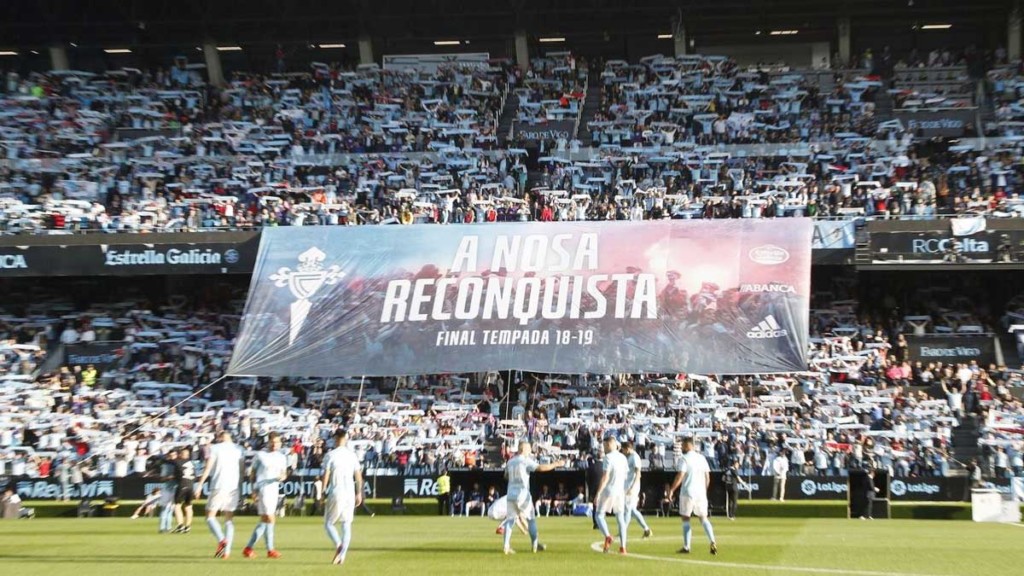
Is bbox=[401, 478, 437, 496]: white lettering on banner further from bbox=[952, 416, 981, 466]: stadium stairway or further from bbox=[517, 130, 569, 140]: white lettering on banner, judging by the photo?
bbox=[517, 130, 569, 140]: white lettering on banner

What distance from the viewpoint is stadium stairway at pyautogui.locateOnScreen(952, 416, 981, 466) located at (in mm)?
35725

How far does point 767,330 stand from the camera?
122 feet

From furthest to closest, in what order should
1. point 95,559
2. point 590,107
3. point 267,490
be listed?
point 590,107
point 95,559
point 267,490

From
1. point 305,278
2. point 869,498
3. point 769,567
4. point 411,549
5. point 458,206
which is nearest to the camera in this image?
point 769,567

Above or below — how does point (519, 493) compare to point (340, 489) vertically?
above

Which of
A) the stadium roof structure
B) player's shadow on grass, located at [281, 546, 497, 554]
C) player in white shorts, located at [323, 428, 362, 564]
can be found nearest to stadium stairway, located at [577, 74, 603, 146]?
the stadium roof structure

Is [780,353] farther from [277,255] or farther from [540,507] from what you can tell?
[277,255]

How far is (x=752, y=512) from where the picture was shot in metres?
32.6

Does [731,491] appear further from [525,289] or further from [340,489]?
[340,489]

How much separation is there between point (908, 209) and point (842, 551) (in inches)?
900

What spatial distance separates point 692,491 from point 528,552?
2.64m

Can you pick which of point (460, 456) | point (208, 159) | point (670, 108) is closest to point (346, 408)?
point (460, 456)

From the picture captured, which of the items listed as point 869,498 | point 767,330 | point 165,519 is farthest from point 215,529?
point 767,330

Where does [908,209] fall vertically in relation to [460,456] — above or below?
above
